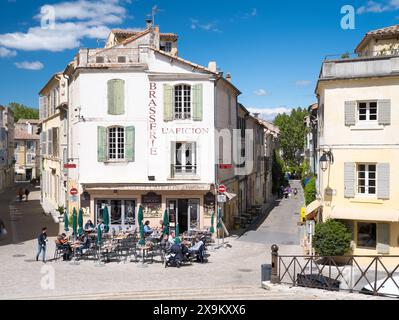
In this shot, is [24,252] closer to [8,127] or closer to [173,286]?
[173,286]

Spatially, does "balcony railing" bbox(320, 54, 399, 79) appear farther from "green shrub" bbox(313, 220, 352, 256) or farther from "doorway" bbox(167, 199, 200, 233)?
"doorway" bbox(167, 199, 200, 233)

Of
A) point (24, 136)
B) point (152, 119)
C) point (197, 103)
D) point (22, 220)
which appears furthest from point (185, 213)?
point (24, 136)

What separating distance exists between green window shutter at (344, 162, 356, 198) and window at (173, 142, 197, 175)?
8.25 m

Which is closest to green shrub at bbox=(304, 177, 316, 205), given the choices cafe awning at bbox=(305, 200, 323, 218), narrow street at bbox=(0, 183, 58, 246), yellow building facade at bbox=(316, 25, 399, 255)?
cafe awning at bbox=(305, 200, 323, 218)

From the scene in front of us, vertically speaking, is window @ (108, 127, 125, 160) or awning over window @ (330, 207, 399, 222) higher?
window @ (108, 127, 125, 160)

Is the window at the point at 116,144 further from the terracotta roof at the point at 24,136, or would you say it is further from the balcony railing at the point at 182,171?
the terracotta roof at the point at 24,136

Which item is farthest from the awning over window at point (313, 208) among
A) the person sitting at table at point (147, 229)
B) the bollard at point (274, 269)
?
the bollard at point (274, 269)

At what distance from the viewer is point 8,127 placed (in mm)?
64500

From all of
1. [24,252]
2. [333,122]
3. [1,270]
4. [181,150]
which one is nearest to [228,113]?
[181,150]

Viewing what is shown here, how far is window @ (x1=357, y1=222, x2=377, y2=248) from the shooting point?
21256 mm

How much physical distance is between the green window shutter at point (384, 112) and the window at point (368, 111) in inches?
15.4

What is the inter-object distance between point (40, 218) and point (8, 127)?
34.2 metres

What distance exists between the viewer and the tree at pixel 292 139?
300 ft

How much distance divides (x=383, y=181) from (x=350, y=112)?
3.24 meters
